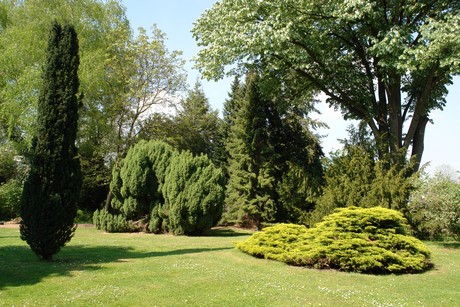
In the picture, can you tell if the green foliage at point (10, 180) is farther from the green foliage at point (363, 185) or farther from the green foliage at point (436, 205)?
the green foliage at point (436, 205)

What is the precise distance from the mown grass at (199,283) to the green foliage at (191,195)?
7.23 m

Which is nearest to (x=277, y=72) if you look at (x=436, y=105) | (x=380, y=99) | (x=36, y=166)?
(x=380, y=99)

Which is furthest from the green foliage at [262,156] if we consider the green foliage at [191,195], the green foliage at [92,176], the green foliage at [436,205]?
the green foliage at [92,176]

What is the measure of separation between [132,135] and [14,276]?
70.3ft

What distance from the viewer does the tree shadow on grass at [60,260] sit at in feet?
28.5

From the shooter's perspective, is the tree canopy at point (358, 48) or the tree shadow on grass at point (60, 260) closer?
the tree shadow on grass at point (60, 260)

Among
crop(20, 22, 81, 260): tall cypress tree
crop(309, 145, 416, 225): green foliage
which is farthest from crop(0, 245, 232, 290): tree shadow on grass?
crop(309, 145, 416, 225): green foliage

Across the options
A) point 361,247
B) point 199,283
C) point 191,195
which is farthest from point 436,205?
point 191,195

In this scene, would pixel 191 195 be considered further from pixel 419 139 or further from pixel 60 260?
pixel 419 139

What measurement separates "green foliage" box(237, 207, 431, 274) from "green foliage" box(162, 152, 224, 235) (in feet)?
26.2

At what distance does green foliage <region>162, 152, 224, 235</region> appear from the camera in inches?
765

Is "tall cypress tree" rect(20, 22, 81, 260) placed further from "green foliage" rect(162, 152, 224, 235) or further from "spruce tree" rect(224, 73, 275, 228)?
"spruce tree" rect(224, 73, 275, 228)

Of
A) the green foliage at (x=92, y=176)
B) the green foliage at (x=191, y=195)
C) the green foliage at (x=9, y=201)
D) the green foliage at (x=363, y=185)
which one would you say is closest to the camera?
the green foliage at (x=363, y=185)

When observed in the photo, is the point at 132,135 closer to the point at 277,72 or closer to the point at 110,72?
the point at 110,72
